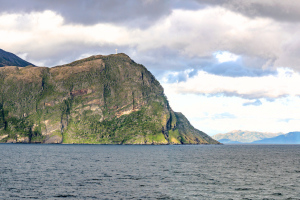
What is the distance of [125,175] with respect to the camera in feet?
292

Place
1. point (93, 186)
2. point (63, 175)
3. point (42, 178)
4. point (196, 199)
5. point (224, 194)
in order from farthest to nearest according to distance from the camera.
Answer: point (63, 175) < point (42, 178) < point (93, 186) < point (224, 194) < point (196, 199)

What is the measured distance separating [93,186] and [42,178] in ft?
67.1

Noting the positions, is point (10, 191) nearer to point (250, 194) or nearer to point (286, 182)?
point (250, 194)

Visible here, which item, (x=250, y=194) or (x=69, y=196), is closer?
(x=69, y=196)

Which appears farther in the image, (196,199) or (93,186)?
(93,186)

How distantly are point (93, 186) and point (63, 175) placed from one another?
2113cm

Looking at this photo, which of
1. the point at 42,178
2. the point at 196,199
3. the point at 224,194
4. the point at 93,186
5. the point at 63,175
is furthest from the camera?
the point at 63,175

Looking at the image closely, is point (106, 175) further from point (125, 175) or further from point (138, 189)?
point (138, 189)

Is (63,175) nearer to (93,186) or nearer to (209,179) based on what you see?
(93,186)

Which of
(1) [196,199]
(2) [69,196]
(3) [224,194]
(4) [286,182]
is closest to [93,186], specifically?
(2) [69,196]

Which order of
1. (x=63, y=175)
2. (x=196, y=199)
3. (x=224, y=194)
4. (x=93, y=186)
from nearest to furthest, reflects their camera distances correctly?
(x=196, y=199) < (x=224, y=194) < (x=93, y=186) < (x=63, y=175)

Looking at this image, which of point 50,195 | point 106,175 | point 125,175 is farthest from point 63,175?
point 50,195

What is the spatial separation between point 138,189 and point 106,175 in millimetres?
24079

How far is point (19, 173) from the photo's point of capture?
3593 inches
